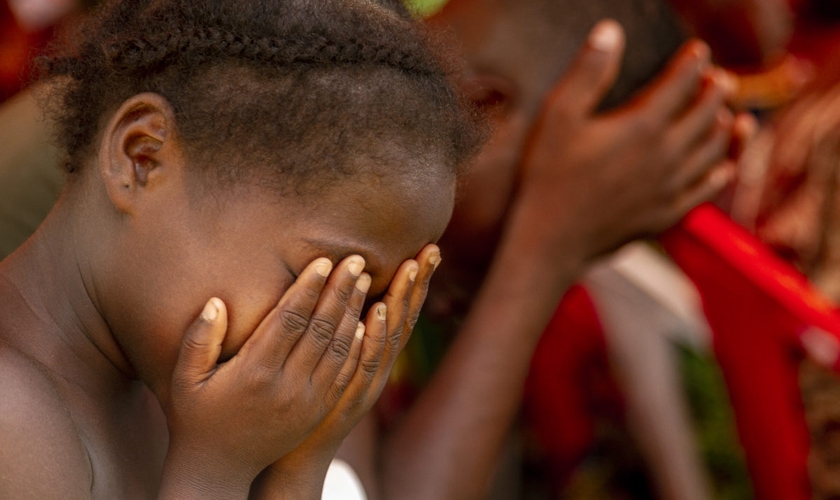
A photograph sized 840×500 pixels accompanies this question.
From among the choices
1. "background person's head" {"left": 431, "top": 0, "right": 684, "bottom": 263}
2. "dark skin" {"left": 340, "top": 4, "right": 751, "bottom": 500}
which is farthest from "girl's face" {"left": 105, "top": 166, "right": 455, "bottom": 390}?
"background person's head" {"left": 431, "top": 0, "right": 684, "bottom": 263}

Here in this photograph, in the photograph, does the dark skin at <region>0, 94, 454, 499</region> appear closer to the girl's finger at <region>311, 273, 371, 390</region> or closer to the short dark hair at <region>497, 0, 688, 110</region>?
the girl's finger at <region>311, 273, 371, 390</region>

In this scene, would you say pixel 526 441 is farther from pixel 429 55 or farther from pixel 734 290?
pixel 429 55

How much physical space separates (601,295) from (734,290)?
0.36 metres

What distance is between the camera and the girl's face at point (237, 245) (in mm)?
793

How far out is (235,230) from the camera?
0.79 m

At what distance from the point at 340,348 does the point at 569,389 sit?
1.33 m

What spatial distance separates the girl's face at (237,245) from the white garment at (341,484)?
1.16 ft

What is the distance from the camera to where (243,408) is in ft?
2.65

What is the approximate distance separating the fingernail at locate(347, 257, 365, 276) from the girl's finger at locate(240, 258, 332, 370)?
2cm

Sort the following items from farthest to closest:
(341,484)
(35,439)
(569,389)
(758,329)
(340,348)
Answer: (569,389)
(758,329)
(341,484)
(340,348)
(35,439)

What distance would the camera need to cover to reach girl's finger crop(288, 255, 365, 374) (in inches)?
31.4

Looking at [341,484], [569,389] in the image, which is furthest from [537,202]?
[569,389]

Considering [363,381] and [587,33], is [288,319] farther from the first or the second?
[587,33]

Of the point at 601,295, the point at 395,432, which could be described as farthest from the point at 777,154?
the point at 395,432
